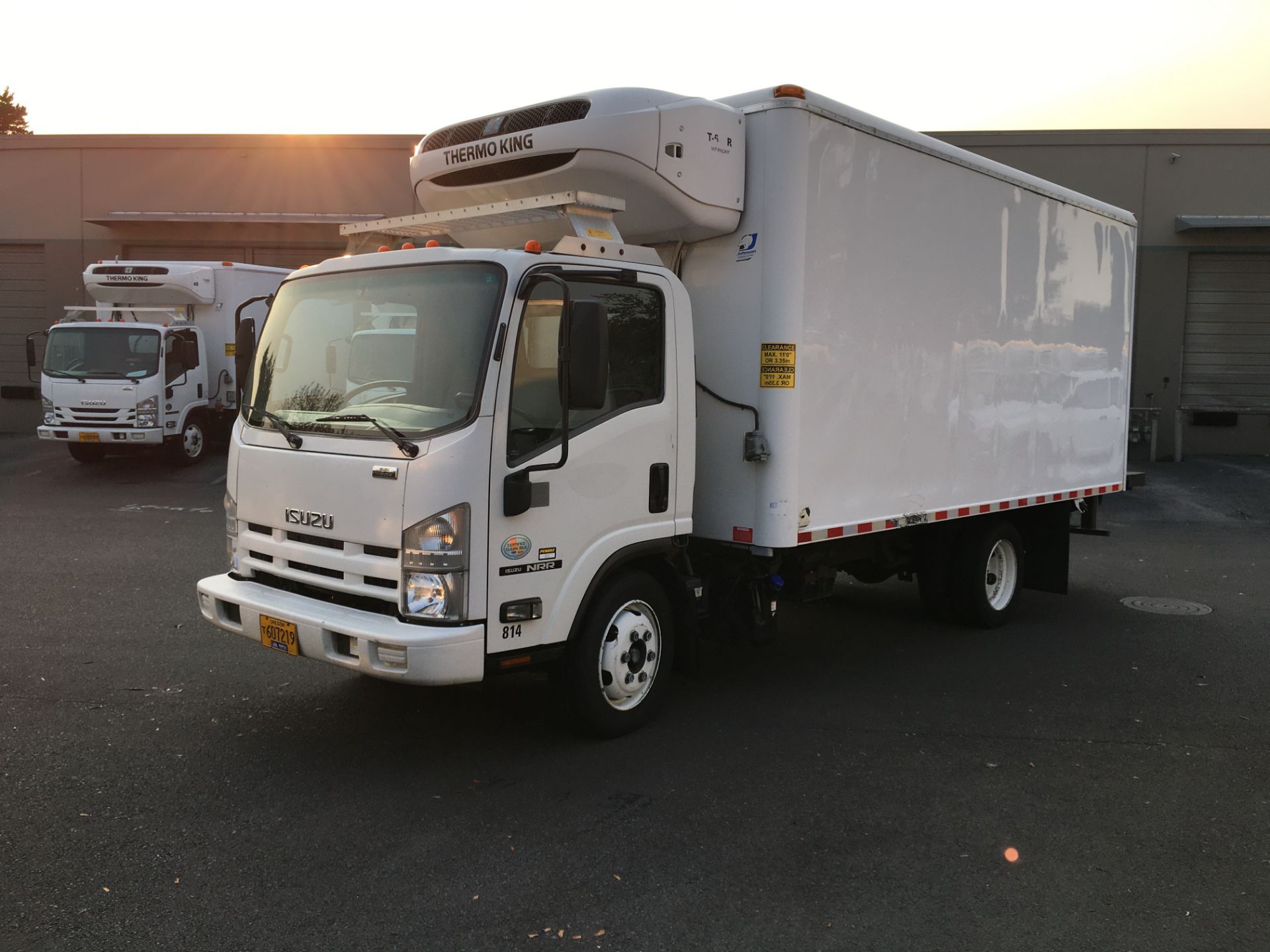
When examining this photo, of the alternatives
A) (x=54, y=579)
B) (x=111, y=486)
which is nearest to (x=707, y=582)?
(x=54, y=579)

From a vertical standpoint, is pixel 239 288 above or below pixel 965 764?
above

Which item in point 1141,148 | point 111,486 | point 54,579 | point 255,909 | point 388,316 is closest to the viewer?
point 255,909

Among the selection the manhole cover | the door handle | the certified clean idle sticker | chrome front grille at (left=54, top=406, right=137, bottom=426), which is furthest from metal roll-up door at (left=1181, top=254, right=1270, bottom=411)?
the certified clean idle sticker

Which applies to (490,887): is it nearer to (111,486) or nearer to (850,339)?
(850,339)

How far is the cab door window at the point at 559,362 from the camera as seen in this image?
15.7 feet

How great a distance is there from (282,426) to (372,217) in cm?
1836

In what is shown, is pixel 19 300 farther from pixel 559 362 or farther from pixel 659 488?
pixel 559 362

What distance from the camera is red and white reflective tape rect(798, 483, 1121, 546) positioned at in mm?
6103

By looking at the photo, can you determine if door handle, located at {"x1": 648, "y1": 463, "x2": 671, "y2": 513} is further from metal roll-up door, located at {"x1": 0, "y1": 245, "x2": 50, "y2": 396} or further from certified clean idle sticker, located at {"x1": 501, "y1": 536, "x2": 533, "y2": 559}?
metal roll-up door, located at {"x1": 0, "y1": 245, "x2": 50, "y2": 396}

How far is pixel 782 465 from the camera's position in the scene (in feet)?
18.8

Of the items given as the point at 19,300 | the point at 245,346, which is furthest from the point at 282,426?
the point at 19,300

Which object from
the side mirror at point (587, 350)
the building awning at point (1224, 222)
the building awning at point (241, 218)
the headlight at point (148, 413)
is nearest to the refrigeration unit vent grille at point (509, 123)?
the side mirror at point (587, 350)

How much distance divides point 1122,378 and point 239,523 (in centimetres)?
760

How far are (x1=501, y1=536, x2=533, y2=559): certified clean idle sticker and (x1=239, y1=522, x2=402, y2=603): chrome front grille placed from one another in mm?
478
